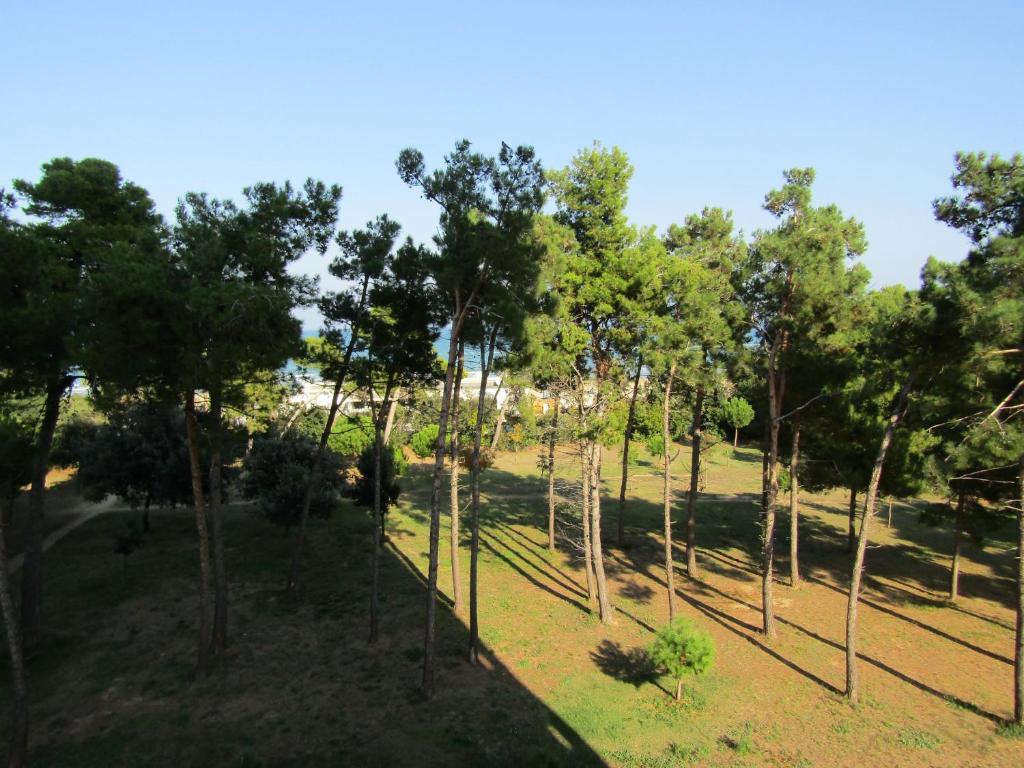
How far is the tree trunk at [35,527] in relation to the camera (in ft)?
53.0

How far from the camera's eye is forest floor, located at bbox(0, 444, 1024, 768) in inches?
483

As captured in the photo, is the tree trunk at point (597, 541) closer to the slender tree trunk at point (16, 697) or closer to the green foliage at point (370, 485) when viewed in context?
the green foliage at point (370, 485)

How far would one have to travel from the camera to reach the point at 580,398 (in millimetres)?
18766

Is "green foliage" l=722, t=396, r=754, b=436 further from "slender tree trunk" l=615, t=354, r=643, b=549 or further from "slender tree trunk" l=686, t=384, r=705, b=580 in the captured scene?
"slender tree trunk" l=686, t=384, r=705, b=580

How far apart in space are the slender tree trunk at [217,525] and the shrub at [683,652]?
11.8 meters

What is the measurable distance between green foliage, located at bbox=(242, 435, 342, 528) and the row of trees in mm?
4379

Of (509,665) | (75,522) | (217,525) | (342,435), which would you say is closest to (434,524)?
(509,665)

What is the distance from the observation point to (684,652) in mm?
13992

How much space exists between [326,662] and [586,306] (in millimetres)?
13076

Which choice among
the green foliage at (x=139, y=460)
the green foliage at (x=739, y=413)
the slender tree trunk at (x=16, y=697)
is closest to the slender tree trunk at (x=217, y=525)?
the slender tree trunk at (x=16, y=697)

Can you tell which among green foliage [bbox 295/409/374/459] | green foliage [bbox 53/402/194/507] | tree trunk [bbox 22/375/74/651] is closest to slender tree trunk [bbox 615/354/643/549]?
tree trunk [bbox 22/375/74/651]

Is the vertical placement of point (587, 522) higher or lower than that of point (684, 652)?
higher

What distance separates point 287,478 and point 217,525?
29.9 ft

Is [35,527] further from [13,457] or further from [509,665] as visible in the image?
[509,665]
